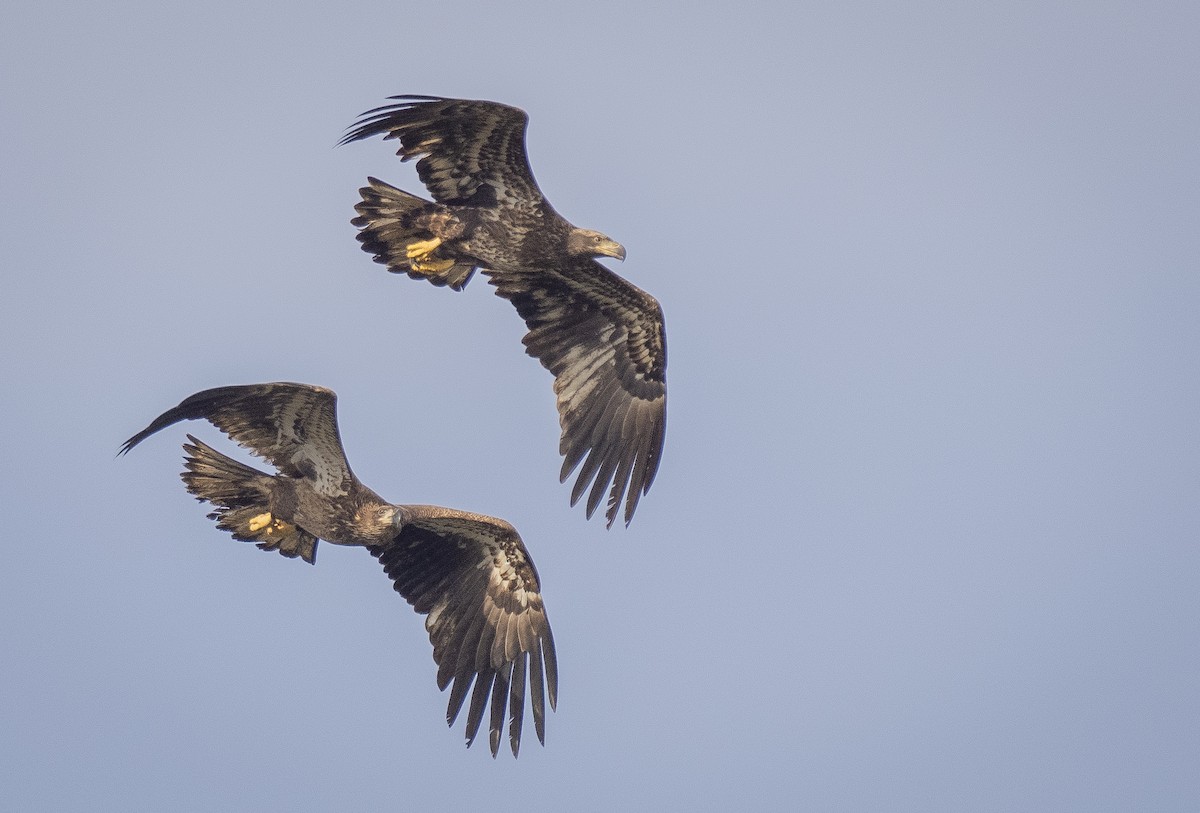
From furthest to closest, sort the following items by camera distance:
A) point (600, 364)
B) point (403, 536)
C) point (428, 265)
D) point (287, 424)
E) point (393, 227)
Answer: point (600, 364)
point (428, 265)
point (393, 227)
point (403, 536)
point (287, 424)

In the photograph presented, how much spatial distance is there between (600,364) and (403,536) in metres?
2.36

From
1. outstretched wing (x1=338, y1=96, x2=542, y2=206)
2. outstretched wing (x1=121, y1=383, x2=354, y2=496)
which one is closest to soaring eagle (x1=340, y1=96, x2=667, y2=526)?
outstretched wing (x1=338, y1=96, x2=542, y2=206)

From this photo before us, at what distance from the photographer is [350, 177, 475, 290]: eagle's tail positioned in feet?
54.6

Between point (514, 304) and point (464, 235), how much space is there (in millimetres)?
1105

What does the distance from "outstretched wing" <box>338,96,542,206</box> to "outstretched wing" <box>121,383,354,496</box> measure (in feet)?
6.35

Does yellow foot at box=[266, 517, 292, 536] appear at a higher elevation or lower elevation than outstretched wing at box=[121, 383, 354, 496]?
lower

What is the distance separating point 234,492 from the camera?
15.7m

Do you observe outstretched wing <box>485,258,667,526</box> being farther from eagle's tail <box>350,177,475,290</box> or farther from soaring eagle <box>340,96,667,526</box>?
eagle's tail <box>350,177,475,290</box>

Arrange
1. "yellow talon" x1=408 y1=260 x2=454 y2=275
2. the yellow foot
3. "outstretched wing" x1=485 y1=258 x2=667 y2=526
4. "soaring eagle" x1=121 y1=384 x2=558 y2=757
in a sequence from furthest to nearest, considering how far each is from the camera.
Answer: "outstretched wing" x1=485 y1=258 x2=667 y2=526 < "yellow talon" x1=408 y1=260 x2=454 y2=275 < the yellow foot < "soaring eagle" x1=121 y1=384 x2=558 y2=757

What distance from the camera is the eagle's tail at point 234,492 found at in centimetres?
1560

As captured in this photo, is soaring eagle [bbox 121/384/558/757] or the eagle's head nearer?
soaring eagle [bbox 121/384/558/757]

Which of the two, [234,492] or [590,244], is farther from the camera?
[590,244]

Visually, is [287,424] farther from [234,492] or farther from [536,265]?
[536,265]

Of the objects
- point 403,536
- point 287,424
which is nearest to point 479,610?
point 403,536
